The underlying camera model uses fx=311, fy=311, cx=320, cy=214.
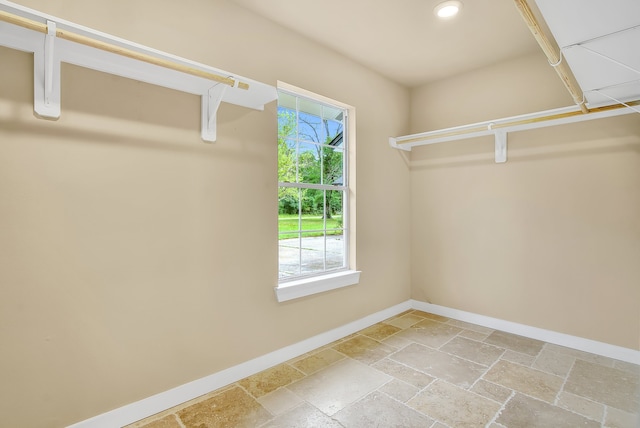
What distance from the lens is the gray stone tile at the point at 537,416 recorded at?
69.2 inches

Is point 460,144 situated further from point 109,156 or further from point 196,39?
point 109,156

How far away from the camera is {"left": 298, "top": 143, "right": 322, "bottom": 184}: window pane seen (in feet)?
8.85

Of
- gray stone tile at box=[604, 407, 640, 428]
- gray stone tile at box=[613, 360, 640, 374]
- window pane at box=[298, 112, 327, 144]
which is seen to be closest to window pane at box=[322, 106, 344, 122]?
window pane at box=[298, 112, 327, 144]

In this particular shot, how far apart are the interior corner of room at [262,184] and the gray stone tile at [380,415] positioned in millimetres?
771

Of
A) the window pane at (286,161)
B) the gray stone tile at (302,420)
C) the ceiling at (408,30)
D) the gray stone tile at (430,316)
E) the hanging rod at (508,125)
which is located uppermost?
the ceiling at (408,30)

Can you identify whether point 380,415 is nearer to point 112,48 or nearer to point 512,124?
point 112,48

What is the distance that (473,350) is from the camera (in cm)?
268

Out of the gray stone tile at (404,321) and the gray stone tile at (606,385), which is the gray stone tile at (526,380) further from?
the gray stone tile at (404,321)

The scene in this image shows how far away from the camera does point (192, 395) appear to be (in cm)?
198

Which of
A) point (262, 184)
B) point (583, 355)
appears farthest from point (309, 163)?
point (583, 355)

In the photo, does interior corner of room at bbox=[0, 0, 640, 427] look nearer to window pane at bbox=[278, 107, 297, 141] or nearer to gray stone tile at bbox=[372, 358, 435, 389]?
window pane at bbox=[278, 107, 297, 141]

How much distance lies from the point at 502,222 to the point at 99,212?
132 inches

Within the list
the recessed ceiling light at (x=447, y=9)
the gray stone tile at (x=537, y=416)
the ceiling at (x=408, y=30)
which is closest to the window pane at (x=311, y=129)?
the ceiling at (x=408, y=30)

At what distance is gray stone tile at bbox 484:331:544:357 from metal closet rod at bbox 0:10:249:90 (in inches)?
Answer: 118
